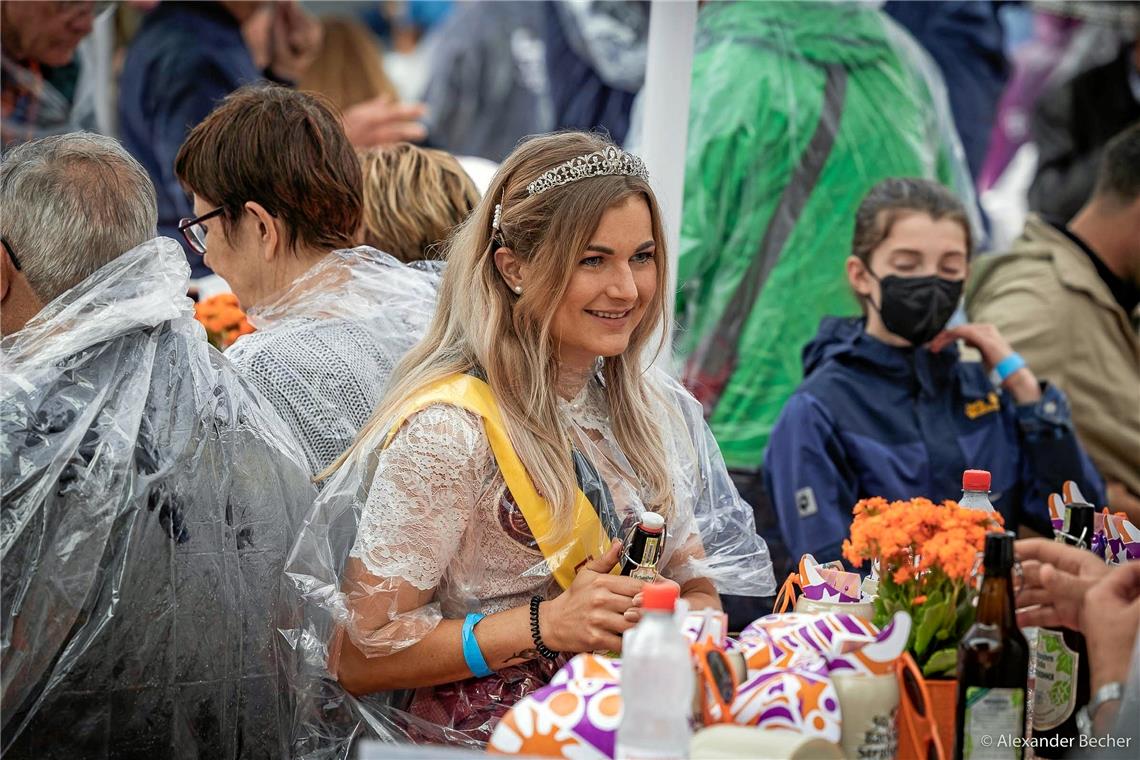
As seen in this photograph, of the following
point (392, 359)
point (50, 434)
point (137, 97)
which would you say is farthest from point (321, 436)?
point (137, 97)

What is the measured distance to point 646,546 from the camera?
84.2 inches

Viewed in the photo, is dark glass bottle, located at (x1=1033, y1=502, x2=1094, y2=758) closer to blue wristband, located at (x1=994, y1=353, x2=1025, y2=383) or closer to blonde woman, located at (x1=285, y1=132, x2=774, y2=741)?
blonde woman, located at (x1=285, y1=132, x2=774, y2=741)

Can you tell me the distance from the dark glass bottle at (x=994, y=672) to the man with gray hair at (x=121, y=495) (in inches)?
45.0

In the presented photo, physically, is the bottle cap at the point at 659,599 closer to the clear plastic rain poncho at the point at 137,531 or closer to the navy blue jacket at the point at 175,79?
the clear plastic rain poncho at the point at 137,531

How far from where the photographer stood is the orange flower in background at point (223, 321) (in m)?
3.31

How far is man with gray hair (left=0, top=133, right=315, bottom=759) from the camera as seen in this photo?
2.10 metres

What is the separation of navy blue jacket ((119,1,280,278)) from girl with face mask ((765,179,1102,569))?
2.45 m

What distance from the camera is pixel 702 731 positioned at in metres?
1.76

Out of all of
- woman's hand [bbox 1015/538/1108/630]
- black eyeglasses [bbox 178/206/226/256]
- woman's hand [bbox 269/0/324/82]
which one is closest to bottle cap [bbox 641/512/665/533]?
woman's hand [bbox 1015/538/1108/630]

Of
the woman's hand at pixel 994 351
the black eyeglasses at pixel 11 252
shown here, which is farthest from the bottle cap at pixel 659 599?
the woman's hand at pixel 994 351

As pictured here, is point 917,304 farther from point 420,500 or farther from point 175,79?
point 175,79

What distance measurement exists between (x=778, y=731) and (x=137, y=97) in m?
4.00

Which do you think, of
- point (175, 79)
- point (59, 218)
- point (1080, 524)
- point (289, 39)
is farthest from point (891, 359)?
point (289, 39)

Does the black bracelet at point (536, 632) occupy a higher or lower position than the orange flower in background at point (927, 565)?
lower
